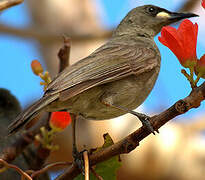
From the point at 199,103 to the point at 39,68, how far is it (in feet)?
4.80

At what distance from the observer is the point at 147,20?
472 centimetres

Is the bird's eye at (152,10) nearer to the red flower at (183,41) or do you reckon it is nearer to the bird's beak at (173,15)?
the bird's beak at (173,15)

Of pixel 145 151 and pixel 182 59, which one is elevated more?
pixel 182 59

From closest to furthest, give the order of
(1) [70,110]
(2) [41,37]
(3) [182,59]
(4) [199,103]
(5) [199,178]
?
(4) [199,103] < (3) [182,59] < (1) [70,110] < (5) [199,178] < (2) [41,37]

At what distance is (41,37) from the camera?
702cm

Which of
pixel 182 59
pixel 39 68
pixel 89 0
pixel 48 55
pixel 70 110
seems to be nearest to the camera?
pixel 182 59

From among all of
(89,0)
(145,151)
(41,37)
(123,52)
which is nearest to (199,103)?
(123,52)

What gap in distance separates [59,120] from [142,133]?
114 cm

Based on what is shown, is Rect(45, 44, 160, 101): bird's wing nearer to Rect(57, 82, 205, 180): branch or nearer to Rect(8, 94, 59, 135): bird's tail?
Rect(8, 94, 59, 135): bird's tail

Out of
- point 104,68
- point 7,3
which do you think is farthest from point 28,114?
point 104,68

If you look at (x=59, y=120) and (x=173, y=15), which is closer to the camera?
(x=59, y=120)

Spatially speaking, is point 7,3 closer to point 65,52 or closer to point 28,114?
point 28,114

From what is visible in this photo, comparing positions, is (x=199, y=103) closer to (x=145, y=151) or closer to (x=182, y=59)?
(x=182, y=59)

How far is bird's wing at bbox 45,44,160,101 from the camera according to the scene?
3070 mm
